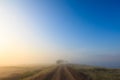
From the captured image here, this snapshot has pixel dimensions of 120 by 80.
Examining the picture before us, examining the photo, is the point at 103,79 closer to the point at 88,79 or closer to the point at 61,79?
the point at 88,79

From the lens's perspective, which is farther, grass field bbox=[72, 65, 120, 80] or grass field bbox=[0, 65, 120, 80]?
grass field bbox=[0, 65, 120, 80]

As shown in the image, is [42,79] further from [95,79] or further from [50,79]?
[95,79]

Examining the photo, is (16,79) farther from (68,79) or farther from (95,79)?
(95,79)

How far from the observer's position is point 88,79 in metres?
31.5

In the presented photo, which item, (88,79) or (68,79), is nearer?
(68,79)

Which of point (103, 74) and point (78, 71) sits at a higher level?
point (78, 71)

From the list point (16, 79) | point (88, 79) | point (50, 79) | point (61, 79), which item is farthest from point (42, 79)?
point (88, 79)

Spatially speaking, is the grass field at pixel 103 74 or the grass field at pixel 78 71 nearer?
the grass field at pixel 103 74

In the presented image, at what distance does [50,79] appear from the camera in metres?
29.7

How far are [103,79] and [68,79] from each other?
6573mm

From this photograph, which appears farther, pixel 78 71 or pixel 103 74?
pixel 78 71

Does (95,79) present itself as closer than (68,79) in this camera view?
No

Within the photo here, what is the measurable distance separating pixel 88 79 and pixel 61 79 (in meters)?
5.32

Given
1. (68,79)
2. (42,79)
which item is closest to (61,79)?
(68,79)
